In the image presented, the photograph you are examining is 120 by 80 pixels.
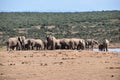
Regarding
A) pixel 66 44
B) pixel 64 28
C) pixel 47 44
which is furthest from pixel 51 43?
pixel 64 28

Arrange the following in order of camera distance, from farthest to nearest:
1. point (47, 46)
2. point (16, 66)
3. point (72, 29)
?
1. point (72, 29)
2. point (47, 46)
3. point (16, 66)

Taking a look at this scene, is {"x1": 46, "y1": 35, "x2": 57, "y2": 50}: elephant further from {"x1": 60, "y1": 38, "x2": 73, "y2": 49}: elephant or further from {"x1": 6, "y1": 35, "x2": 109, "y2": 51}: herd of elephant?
{"x1": 60, "y1": 38, "x2": 73, "y2": 49}: elephant

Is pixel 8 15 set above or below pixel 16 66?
above

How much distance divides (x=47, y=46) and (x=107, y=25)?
53.8 m

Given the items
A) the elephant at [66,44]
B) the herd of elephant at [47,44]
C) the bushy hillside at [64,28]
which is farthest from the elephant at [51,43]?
the bushy hillside at [64,28]

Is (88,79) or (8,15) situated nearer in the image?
(88,79)

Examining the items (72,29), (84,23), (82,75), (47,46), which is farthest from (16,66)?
(84,23)

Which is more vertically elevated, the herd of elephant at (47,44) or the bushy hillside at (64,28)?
the bushy hillside at (64,28)

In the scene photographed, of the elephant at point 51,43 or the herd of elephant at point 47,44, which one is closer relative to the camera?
the elephant at point 51,43

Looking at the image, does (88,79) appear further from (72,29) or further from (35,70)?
(72,29)

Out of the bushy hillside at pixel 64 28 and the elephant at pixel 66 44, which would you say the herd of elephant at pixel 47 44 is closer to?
the elephant at pixel 66 44

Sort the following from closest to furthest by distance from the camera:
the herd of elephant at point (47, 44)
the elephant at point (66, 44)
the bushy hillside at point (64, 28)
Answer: the herd of elephant at point (47, 44) → the elephant at point (66, 44) → the bushy hillside at point (64, 28)

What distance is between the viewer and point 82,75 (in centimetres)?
1870

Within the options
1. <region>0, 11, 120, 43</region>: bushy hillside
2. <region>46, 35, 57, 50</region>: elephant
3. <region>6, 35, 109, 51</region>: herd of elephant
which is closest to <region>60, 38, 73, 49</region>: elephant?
<region>6, 35, 109, 51</region>: herd of elephant
